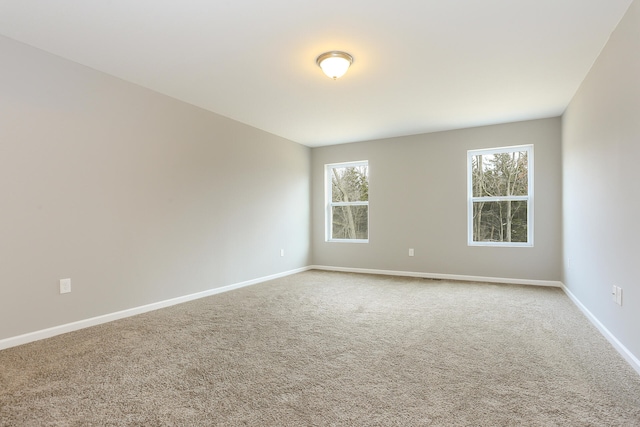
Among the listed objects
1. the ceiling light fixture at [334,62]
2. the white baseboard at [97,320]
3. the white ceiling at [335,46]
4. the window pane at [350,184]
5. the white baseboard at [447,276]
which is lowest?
the white baseboard at [447,276]

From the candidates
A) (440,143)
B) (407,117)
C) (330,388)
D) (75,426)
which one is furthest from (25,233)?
(440,143)

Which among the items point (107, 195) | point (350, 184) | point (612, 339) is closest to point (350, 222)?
point (350, 184)

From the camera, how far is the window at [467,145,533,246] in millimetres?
4824

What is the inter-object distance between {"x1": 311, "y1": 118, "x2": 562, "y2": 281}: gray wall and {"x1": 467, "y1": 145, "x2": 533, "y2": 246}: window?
0.12 m

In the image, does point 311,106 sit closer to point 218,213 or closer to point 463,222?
point 218,213

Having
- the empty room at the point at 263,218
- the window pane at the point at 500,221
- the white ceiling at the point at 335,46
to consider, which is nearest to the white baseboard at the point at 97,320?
the empty room at the point at 263,218

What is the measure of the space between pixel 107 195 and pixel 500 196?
5.01 metres

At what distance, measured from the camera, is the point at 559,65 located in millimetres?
3012

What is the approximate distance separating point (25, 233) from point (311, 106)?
302 cm

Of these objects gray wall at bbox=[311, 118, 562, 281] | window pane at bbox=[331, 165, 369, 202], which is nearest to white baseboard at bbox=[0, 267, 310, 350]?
gray wall at bbox=[311, 118, 562, 281]

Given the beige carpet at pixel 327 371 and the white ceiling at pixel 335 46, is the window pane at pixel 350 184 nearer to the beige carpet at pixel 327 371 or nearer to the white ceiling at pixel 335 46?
the white ceiling at pixel 335 46

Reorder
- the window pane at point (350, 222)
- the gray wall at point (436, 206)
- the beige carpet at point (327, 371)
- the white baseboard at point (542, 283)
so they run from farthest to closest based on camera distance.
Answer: the window pane at point (350, 222)
the gray wall at point (436, 206)
the white baseboard at point (542, 283)
the beige carpet at point (327, 371)

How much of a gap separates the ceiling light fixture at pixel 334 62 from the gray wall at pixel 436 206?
9.59ft

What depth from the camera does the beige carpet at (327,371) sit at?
5.17 ft
